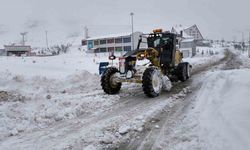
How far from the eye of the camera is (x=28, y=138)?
6.23 m

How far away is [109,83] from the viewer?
37.1ft

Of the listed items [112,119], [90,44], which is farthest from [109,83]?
[90,44]

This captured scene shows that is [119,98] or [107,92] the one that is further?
[107,92]

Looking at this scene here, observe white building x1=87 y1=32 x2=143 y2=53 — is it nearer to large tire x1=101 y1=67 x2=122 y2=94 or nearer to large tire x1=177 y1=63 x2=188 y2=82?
large tire x1=177 y1=63 x2=188 y2=82

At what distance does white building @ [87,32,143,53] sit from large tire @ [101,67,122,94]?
198 ft

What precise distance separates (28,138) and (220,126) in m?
3.87

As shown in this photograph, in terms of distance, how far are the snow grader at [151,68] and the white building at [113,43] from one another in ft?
190

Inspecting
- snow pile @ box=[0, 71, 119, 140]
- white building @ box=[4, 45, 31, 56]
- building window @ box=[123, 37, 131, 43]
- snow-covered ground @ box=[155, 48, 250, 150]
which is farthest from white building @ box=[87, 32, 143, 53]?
snow-covered ground @ box=[155, 48, 250, 150]

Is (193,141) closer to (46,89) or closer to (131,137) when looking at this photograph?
(131,137)

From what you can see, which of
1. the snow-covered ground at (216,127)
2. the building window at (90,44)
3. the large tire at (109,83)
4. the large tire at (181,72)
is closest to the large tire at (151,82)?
the large tire at (109,83)

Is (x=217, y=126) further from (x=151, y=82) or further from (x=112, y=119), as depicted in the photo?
(x=151, y=82)

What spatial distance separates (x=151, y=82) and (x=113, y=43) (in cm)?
7039

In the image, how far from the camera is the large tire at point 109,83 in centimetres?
1122

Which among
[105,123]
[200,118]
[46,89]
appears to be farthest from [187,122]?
[46,89]
